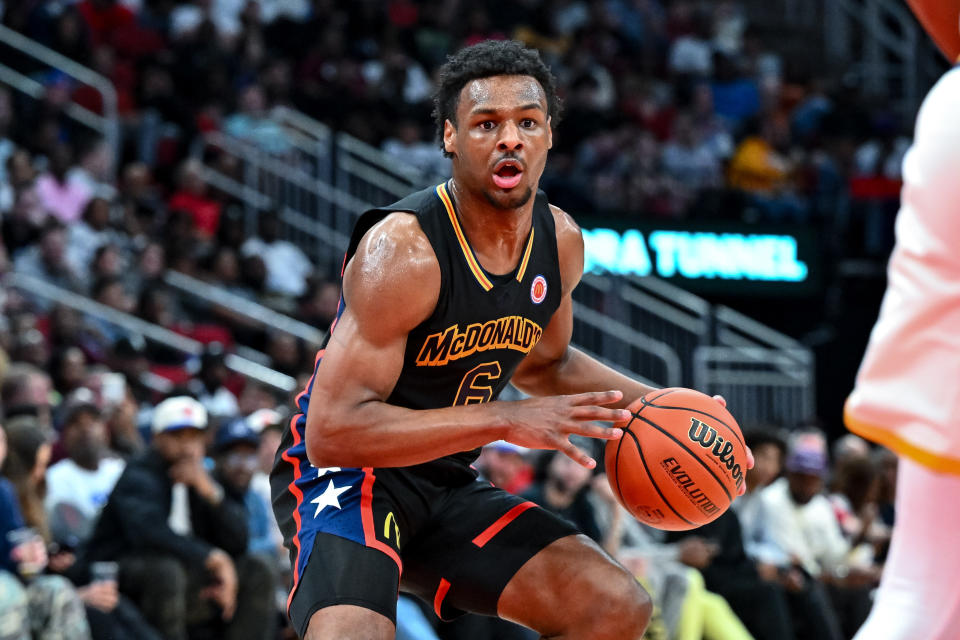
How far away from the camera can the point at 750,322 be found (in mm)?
14633

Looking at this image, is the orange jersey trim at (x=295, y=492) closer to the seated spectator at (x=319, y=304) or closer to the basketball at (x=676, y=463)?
the basketball at (x=676, y=463)

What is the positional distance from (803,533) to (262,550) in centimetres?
370

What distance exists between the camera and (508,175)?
4277mm

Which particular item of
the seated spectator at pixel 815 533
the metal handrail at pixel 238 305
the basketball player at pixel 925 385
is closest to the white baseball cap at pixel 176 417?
the seated spectator at pixel 815 533

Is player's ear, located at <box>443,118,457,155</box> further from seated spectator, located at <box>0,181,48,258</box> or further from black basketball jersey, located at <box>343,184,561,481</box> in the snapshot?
seated spectator, located at <box>0,181,48,258</box>

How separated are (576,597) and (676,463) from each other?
1.66 feet

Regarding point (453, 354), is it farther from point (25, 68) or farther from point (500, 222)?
point (25, 68)

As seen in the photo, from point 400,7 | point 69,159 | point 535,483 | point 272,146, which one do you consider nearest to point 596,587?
point 535,483

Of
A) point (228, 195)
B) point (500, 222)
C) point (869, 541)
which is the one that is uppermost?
point (500, 222)

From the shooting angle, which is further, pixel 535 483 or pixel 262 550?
pixel 535 483

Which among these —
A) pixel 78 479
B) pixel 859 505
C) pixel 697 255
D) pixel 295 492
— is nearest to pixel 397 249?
pixel 295 492

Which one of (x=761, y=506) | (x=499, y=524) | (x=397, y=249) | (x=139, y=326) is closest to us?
(x=397, y=249)

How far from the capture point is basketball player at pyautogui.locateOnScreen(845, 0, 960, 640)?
106 inches

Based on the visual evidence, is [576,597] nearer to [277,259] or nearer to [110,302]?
[110,302]
